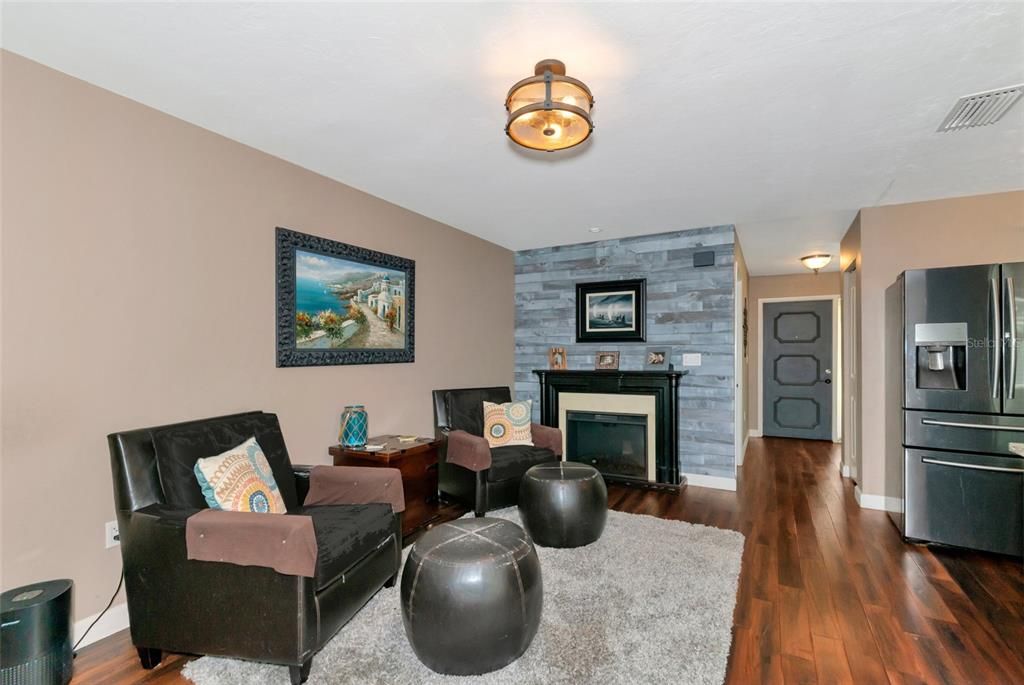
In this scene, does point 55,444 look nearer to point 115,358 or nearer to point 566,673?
point 115,358

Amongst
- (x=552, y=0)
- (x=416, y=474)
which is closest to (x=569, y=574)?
(x=416, y=474)

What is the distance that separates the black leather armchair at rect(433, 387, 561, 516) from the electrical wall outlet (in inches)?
78.6

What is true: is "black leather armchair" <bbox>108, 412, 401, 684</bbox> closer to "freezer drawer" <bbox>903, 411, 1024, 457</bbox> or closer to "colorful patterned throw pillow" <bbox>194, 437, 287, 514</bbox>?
"colorful patterned throw pillow" <bbox>194, 437, 287, 514</bbox>

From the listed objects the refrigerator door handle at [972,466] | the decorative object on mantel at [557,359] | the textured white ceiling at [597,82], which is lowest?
the refrigerator door handle at [972,466]

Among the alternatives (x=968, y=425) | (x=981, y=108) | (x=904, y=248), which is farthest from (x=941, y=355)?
(x=981, y=108)

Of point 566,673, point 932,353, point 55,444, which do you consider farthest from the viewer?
point 932,353

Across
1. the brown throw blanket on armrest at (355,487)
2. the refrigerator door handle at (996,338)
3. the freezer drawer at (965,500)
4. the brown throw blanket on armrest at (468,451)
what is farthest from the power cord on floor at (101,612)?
the refrigerator door handle at (996,338)

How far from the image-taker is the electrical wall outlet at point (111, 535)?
7.00 ft

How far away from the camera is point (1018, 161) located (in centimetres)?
292

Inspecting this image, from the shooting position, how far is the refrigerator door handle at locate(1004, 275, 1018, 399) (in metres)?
2.87

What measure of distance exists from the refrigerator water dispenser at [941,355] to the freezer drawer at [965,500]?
456 millimetres

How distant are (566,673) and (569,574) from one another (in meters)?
0.81

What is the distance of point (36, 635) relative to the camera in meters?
1.63

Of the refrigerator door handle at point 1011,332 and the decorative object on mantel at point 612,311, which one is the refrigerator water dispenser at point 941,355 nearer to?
the refrigerator door handle at point 1011,332
